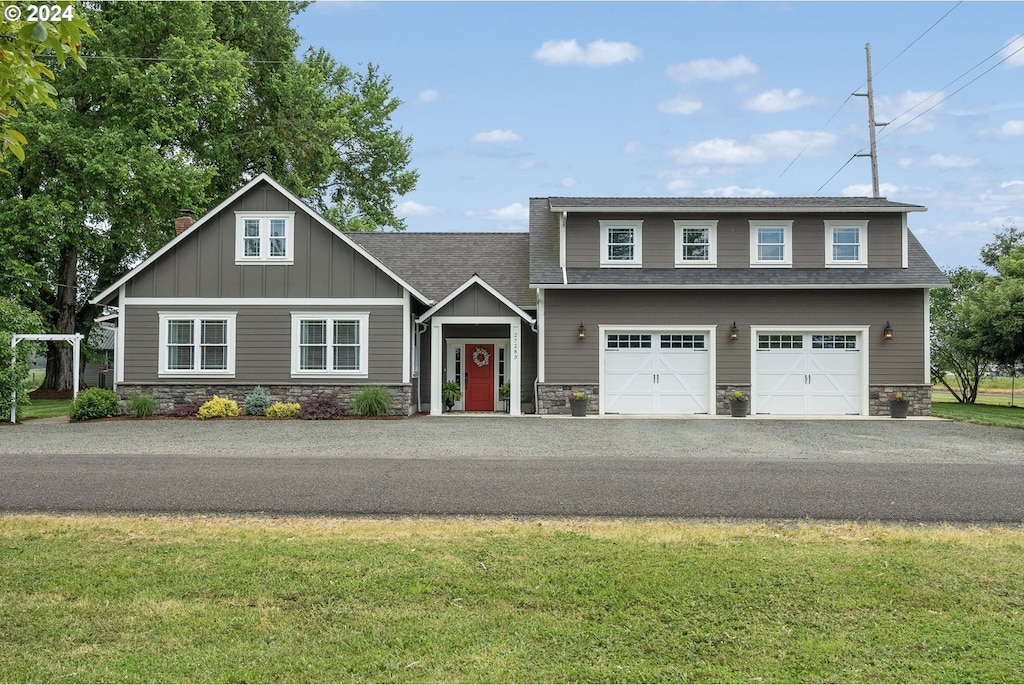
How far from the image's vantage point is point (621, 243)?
70.4ft

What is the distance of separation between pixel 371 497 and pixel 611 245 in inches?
568

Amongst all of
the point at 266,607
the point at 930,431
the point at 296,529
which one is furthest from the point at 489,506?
the point at 930,431

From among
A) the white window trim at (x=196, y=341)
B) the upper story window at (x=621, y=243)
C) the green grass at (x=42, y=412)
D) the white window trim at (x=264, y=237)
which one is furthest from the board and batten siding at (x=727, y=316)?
the green grass at (x=42, y=412)

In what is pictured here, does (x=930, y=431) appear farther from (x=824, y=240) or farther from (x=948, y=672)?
(x=948, y=672)

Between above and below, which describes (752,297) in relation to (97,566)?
above

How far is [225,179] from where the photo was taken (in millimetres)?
30547

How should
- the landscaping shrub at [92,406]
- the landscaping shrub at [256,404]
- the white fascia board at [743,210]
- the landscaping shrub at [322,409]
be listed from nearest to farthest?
1. the landscaping shrub at [92,406]
2. the landscaping shrub at [322,409]
3. the landscaping shrub at [256,404]
4. the white fascia board at [743,210]

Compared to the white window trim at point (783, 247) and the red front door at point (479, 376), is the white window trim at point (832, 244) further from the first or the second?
the red front door at point (479, 376)

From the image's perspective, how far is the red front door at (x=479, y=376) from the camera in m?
22.3

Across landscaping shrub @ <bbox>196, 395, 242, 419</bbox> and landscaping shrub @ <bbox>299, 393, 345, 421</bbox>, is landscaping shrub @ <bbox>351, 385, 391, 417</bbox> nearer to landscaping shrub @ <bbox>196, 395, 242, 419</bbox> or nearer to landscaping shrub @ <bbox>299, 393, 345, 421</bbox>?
landscaping shrub @ <bbox>299, 393, 345, 421</bbox>

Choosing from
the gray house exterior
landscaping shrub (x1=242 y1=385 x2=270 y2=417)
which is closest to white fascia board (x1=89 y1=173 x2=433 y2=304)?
the gray house exterior

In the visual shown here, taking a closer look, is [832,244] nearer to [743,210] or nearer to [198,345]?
[743,210]

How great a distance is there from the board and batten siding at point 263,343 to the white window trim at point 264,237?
3.99 ft
